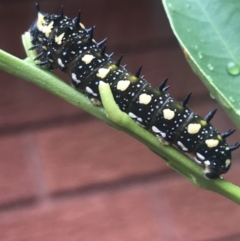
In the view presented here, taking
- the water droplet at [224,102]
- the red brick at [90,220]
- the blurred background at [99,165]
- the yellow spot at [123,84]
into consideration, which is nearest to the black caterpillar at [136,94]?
the yellow spot at [123,84]

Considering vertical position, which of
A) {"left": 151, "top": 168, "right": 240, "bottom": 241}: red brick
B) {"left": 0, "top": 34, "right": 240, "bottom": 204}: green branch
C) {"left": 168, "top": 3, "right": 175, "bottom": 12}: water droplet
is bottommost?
{"left": 151, "top": 168, "right": 240, "bottom": 241}: red brick

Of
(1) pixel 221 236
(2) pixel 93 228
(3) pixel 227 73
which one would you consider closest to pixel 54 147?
(2) pixel 93 228

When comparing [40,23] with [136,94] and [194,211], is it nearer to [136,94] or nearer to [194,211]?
[136,94]

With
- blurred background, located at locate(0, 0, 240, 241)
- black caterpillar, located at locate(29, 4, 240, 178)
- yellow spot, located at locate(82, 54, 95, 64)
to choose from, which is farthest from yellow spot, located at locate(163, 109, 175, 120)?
blurred background, located at locate(0, 0, 240, 241)

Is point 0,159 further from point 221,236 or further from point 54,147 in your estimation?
point 221,236

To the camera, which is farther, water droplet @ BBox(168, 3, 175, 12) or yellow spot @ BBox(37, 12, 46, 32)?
yellow spot @ BBox(37, 12, 46, 32)

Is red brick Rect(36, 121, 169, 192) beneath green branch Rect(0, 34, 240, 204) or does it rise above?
beneath

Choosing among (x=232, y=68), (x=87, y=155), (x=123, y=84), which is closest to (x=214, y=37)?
(x=232, y=68)

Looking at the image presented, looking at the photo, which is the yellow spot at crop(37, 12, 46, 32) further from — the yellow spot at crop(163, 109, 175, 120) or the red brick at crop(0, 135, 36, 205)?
the red brick at crop(0, 135, 36, 205)

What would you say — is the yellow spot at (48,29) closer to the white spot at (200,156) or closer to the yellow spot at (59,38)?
the yellow spot at (59,38)
